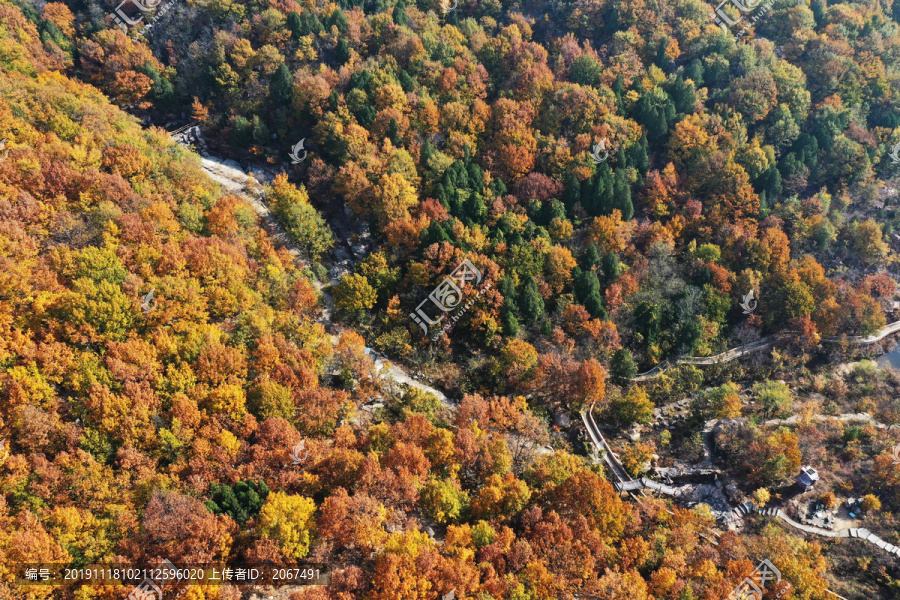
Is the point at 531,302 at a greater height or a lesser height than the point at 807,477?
greater

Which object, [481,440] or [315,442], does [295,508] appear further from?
[481,440]

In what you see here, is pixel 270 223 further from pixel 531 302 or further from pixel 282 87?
pixel 531 302

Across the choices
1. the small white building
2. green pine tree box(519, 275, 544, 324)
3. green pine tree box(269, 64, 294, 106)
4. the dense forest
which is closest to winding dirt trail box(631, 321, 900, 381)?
the dense forest

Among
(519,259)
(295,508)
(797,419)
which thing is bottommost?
(295,508)

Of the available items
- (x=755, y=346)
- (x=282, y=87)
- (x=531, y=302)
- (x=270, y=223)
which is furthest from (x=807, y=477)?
(x=282, y=87)

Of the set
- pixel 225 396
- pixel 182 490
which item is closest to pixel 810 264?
pixel 225 396

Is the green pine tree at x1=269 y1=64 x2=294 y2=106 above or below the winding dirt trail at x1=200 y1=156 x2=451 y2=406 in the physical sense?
above

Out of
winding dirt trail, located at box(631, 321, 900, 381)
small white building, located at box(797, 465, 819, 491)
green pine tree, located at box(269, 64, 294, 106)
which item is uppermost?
green pine tree, located at box(269, 64, 294, 106)

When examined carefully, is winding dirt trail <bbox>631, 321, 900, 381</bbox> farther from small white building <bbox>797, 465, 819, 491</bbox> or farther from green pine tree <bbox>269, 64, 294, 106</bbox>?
green pine tree <bbox>269, 64, 294, 106</bbox>
